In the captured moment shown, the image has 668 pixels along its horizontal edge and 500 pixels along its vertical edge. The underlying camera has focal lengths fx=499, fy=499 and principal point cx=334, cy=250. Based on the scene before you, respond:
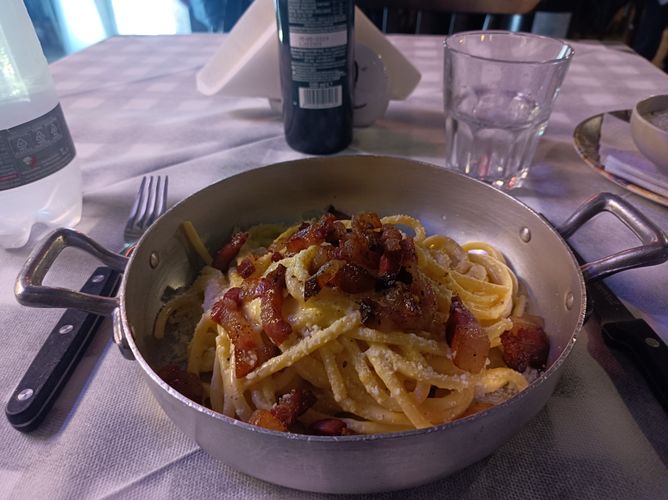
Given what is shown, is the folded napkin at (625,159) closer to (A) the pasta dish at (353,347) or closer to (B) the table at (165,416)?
(B) the table at (165,416)

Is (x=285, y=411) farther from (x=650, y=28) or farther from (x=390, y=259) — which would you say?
(x=650, y=28)

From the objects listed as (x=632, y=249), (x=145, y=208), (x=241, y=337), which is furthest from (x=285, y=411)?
(x=145, y=208)

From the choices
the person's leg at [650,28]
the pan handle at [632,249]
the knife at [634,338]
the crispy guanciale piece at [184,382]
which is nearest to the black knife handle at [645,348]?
the knife at [634,338]

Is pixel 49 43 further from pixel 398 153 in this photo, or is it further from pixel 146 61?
pixel 398 153

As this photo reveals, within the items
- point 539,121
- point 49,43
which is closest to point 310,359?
point 539,121

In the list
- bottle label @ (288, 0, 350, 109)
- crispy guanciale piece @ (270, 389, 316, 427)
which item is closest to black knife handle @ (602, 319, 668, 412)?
crispy guanciale piece @ (270, 389, 316, 427)

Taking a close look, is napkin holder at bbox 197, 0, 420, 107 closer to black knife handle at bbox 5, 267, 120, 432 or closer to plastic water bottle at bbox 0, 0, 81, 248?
plastic water bottle at bbox 0, 0, 81, 248
